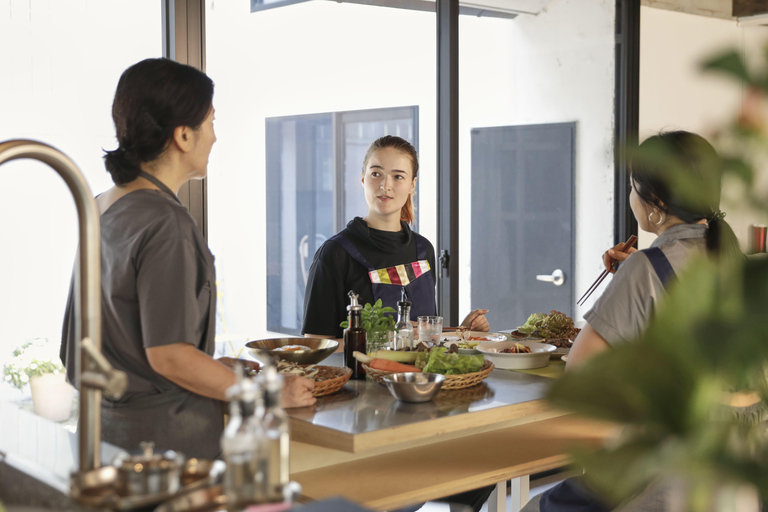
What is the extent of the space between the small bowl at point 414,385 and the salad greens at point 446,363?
0.11 metres

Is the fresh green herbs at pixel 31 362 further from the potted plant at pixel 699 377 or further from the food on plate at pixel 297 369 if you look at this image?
the potted plant at pixel 699 377

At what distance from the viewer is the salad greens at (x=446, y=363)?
2.16 meters

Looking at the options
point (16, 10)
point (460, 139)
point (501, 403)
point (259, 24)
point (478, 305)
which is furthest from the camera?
point (478, 305)

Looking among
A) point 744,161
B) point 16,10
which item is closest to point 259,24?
point 16,10

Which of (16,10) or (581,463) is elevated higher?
(16,10)

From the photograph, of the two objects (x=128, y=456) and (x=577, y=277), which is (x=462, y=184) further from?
(x=128, y=456)

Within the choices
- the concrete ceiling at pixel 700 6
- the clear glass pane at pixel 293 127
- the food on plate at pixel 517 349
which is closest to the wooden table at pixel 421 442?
the food on plate at pixel 517 349

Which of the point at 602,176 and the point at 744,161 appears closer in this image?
the point at 744,161

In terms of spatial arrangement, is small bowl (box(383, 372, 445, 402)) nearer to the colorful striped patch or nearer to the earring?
the earring

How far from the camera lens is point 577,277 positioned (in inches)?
200

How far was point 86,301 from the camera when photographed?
1.16 metres

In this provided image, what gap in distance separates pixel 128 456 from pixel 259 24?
262cm

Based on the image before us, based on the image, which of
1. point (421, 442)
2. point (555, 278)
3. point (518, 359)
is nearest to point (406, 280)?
point (518, 359)

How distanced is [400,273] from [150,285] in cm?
150
